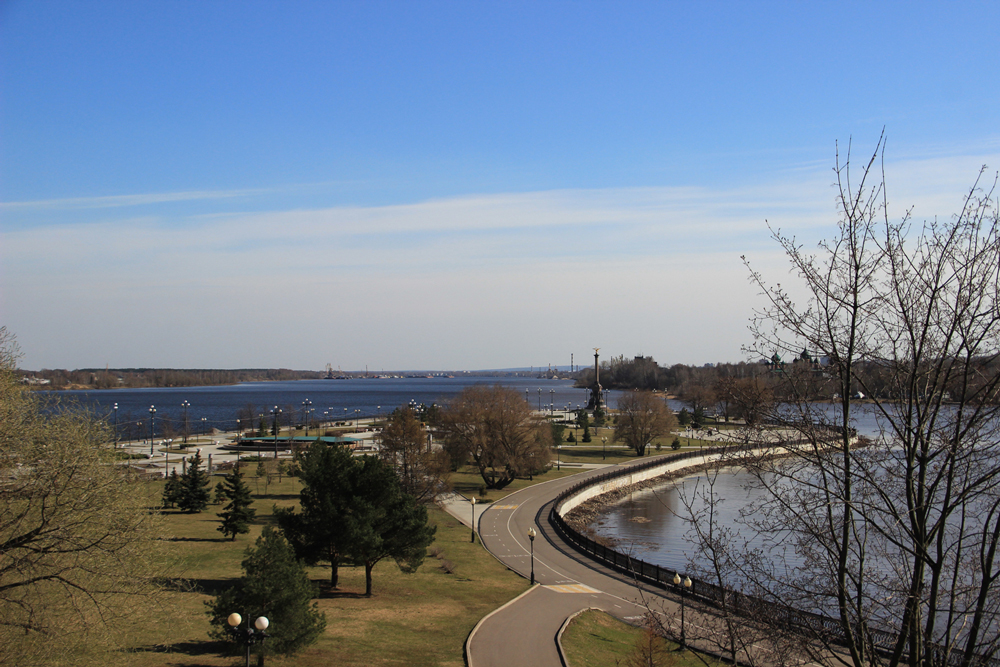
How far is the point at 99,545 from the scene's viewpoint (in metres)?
14.6

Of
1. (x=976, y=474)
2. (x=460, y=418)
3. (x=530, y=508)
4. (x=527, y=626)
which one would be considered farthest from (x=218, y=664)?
(x=460, y=418)

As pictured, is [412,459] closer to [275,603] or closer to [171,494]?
[171,494]

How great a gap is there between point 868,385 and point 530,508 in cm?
4141

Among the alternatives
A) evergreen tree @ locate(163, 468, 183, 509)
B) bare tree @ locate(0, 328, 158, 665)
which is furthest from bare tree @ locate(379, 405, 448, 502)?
bare tree @ locate(0, 328, 158, 665)

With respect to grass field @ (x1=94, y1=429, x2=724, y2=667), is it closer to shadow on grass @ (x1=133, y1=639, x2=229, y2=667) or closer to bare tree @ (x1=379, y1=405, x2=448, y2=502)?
shadow on grass @ (x1=133, y1=639, x2=229, y2=667)

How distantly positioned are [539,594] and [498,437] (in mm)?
27015

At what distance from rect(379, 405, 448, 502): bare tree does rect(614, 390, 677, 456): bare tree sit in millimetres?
35263

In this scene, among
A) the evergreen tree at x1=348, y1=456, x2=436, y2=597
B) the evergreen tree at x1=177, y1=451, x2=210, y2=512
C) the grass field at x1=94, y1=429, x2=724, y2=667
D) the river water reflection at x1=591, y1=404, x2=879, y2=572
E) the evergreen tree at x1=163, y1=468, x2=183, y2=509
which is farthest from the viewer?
the evergreen tree at x1=177, y1=451, x2=210, y2=512

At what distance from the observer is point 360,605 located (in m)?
25.6

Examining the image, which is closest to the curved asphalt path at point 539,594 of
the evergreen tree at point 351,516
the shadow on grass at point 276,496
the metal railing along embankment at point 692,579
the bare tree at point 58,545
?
the metal railing along embankment at point 692,579

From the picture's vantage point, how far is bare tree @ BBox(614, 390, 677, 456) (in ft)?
251

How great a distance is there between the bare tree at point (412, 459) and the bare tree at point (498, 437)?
24.3 feet

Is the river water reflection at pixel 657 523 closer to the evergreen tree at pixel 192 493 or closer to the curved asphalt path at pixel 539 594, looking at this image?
the curved asphalt path at pixel 539 594

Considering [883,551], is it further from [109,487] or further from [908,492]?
[109,487]
